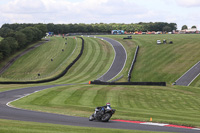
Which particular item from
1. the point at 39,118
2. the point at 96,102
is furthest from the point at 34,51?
the point at 39,118

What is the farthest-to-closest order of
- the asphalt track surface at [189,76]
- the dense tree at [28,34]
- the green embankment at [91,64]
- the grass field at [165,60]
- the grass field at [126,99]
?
the dense tree at [28,34], the green embankment at [91,64], the grass field at [165,60], the asphalt track surface at [189,76], the grass field at [126,99]

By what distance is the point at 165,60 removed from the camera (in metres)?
89.1

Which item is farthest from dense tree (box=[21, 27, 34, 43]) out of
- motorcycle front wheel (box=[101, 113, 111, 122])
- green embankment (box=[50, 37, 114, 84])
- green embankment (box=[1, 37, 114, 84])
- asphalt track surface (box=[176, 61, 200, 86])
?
motorcycle front wheel (box=[101, 113, 111, 122])

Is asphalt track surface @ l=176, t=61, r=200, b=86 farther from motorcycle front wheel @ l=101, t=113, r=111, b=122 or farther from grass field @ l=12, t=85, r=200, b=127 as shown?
motorcycle front wheel @ l=101, t=113, r=111, b=122

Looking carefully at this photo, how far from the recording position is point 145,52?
99.2 meters

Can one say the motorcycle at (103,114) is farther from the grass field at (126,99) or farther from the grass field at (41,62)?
the grass field at (41,62)

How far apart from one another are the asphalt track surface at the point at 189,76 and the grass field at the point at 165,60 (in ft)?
4.83

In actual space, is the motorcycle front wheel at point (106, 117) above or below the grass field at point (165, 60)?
above

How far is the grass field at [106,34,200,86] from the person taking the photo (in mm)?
77688

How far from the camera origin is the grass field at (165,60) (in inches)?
3059

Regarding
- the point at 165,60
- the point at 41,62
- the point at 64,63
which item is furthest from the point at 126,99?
the point at 41,62

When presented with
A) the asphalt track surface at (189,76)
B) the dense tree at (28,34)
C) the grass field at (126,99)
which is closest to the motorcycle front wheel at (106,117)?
the grass field at (126,99)

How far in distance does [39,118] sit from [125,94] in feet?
77.1

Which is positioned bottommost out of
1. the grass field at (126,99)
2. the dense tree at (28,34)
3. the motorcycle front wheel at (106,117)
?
the grass field at (126,99)
